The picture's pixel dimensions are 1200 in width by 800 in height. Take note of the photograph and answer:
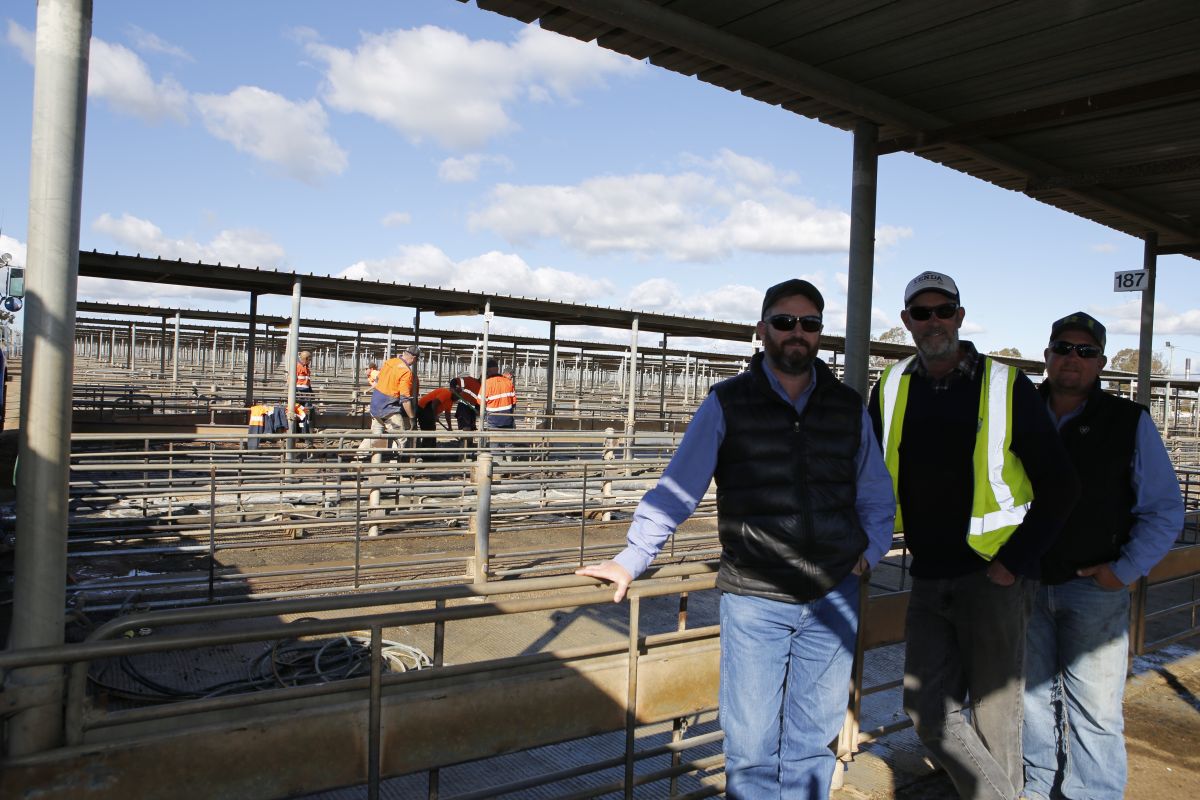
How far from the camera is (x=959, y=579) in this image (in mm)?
2893

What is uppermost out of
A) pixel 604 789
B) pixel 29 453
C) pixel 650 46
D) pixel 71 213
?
pixel 650 46

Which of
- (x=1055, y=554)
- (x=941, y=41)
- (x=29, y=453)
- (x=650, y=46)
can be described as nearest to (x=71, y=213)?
(x=29, y=453)

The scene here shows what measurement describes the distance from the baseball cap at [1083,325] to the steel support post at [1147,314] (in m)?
5.80

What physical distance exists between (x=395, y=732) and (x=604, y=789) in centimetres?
81

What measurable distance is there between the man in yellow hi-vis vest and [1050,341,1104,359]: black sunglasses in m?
0.58

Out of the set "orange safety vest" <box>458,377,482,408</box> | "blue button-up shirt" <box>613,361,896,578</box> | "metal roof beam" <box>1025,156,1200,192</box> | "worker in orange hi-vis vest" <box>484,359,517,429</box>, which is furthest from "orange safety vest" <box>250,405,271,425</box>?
"blue button-up shirt" <box>613,361,896,578</box>

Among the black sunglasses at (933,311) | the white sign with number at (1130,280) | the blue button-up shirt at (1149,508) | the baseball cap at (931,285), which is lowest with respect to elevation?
the blue button-up shirt at (1149,508)

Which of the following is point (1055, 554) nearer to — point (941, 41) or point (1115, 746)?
point (1115, 746)

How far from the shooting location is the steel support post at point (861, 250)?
5031 mm

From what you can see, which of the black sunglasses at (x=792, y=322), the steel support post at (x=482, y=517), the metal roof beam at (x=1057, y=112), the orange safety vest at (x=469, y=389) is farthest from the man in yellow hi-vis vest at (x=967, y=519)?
the orange safety vest at (x=469, y=389)

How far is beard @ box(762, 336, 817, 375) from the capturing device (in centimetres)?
262

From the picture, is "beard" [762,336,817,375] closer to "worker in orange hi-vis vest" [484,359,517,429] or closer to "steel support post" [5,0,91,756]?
"steel support post" [5,0,91,756]

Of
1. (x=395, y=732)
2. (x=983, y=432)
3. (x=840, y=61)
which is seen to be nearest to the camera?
(x=395, y=732)

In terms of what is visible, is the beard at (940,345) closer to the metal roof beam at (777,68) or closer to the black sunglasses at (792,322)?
the black sunglasses at (792,322)
